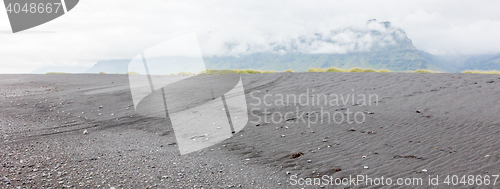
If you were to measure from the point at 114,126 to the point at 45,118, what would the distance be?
119 inches

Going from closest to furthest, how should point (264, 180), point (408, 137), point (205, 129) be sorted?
1. point (264, 180)
2. point (408, 137)
3. point (205, 129)

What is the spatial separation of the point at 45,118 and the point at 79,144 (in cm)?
413

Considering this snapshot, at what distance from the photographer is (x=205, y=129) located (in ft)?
28.3

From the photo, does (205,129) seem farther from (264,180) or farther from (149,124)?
(264,180)

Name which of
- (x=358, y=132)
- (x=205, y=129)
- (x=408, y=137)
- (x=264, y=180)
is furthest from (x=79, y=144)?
(x=408, y=137)

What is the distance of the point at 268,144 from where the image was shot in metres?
7.05

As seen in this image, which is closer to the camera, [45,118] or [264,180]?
[264,180]

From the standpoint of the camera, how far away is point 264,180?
514cm

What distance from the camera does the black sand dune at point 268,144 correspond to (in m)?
5.18

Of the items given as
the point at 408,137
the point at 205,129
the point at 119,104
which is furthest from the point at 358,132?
the point at 119,104

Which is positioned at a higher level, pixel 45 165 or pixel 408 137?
pixel 45 165

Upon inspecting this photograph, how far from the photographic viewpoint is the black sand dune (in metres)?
5.18

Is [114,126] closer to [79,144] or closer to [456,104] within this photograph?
[79,144]

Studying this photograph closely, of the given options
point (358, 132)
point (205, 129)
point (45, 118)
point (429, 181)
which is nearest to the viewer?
point (429, 181)
